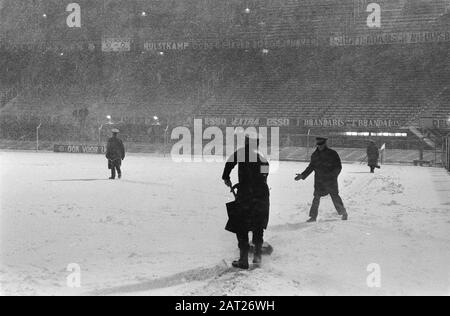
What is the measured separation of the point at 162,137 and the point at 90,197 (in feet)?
81.9

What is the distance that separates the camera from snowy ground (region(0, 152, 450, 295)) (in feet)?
18.2

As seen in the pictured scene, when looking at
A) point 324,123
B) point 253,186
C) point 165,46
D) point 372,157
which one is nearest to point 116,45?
point 165,46

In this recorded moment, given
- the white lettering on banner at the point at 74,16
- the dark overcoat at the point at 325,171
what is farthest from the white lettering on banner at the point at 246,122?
the dark overcoat at the point at 325,171

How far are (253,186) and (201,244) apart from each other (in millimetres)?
1693

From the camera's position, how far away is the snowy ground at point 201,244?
5.55 meters

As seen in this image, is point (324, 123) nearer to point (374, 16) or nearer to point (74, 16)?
point (374, 16)

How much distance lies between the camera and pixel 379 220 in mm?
9461

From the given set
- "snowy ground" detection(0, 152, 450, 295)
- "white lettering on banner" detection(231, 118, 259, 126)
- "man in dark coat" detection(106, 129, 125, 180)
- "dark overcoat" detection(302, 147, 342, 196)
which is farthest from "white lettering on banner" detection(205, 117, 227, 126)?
"dark overcoat" detection(302, 147, 342, 196)

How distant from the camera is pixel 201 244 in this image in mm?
7699

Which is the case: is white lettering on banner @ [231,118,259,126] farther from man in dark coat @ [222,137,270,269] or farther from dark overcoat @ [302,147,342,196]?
man in dark coat @ [222,137,270,269]

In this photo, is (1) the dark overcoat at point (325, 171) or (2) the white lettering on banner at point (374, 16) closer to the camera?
(1) the dark overcoat at point (325, 171)

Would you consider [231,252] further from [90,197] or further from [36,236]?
[90,197]

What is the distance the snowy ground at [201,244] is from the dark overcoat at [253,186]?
1.95 ft

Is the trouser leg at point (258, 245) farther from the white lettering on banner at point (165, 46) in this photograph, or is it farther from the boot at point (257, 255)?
the white lettering on banner at point (165, 46)
